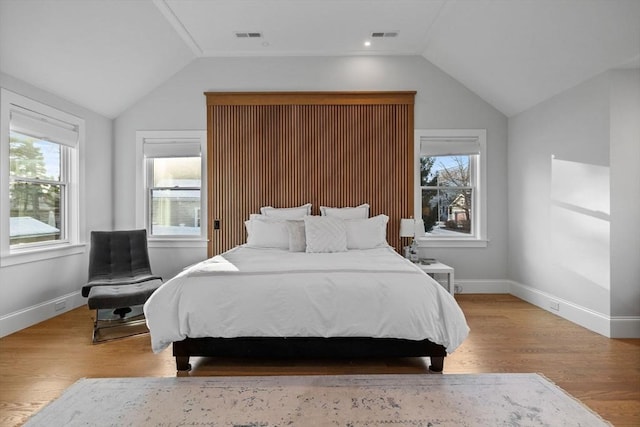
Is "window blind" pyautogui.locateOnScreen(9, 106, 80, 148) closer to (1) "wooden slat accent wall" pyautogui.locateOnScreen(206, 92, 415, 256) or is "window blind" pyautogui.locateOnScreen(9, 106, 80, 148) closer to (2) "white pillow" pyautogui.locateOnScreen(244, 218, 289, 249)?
(1) "wooden slat accent wall" pyautogui.locateOnScreen(206, 92, 415, 256)

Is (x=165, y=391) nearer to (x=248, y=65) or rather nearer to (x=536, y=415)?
(x=536, y=415)

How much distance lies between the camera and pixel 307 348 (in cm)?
237

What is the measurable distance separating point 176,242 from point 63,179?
4.88ft

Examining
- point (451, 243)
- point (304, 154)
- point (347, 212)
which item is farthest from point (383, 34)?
point (451, 243)

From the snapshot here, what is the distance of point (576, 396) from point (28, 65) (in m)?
5.17

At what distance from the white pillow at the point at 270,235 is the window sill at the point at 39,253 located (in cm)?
208

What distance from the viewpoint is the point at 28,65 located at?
125 inches

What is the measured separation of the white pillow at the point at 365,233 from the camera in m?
3.83

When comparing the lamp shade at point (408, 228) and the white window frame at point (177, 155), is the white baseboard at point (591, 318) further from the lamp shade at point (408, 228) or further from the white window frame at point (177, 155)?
the white window frame at point (177, 155)

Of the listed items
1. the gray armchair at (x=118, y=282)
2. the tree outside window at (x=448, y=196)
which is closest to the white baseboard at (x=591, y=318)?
the tree outside window at (x=448, y=196)

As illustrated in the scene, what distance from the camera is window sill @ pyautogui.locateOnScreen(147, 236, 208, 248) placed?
4.59m

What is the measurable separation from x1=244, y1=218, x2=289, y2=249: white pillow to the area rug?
5.75 ft

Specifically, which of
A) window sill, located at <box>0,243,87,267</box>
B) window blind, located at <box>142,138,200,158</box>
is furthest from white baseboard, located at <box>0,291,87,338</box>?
window blind, located at <box>142,138,200,158</box>

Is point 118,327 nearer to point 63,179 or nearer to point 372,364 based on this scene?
point 63,179
